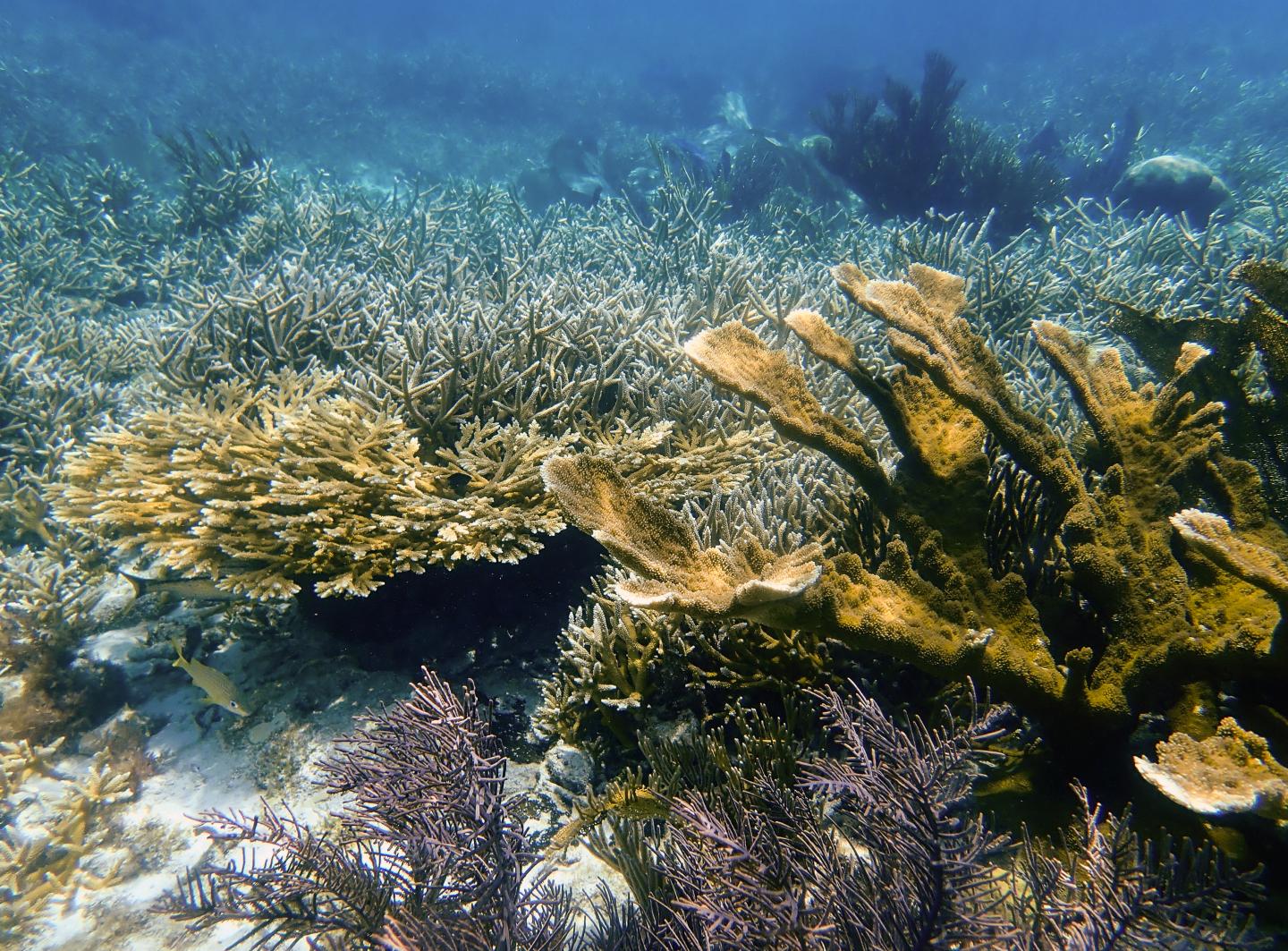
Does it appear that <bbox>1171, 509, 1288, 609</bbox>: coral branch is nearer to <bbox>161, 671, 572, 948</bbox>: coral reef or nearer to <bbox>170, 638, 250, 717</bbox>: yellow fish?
<bbox>161, 671, 572, 948</bbox>: coral reef

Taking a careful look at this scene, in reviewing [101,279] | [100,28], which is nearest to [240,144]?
[101,279]

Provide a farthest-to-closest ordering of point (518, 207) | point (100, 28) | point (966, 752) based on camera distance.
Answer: point (100, 28) < point (518, 207) < point (966, 752)

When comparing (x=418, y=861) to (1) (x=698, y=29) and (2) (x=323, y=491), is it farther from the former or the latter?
(1) (x=698, y=29)

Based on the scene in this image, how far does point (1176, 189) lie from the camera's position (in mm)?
10969

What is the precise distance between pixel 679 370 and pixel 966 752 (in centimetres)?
325

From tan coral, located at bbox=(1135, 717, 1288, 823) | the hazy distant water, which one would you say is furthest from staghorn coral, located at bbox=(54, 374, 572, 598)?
the hazy distant water

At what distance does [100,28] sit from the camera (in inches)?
1081

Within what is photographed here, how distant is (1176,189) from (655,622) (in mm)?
13959

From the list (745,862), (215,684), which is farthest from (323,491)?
(745,862)

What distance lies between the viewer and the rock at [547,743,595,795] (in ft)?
8.86

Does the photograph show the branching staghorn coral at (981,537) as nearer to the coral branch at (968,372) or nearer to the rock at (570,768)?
the coral branch at (968,372)

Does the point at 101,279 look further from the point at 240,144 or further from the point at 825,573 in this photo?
the point at 825,573

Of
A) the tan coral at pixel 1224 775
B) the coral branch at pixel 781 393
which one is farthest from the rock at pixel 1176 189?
the tan coral at pixel 1224 775

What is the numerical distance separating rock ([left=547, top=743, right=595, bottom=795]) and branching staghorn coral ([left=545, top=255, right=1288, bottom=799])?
157cm
